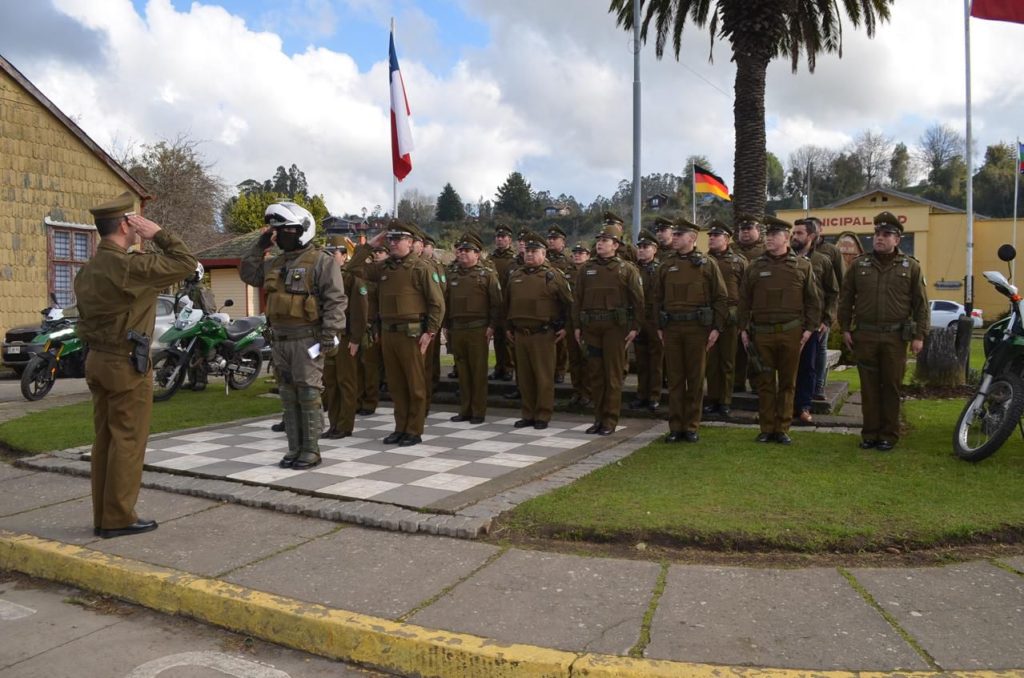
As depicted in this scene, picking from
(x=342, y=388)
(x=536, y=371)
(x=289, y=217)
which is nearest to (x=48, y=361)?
(x=342, y=388)

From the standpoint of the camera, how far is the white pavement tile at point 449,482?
5.87 metres

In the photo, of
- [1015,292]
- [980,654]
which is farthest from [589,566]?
[1015,292]

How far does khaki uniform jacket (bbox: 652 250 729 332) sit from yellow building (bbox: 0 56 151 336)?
15785mm

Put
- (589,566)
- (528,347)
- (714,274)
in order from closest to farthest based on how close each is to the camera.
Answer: (589,566)
(714,274)
(528,347)

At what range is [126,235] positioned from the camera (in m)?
4.98

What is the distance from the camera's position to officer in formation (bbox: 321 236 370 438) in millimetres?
8023

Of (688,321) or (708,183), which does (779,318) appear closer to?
(688,321)

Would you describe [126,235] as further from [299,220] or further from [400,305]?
[400,305]

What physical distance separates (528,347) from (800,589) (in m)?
4.90

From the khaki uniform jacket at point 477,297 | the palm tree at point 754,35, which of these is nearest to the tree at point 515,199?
the palm tree at point 754,35

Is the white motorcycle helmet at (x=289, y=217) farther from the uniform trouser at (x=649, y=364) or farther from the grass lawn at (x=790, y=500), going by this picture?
the uniform trouser at (x=649, y=364)

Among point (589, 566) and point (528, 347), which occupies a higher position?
point (528, 347)

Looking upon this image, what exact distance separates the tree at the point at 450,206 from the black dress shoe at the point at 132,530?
7902 cm

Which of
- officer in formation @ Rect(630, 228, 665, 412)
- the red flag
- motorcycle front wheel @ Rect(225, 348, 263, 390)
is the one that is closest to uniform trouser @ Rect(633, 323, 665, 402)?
officer in formation @ Rect(630, 228, 665, 412)
